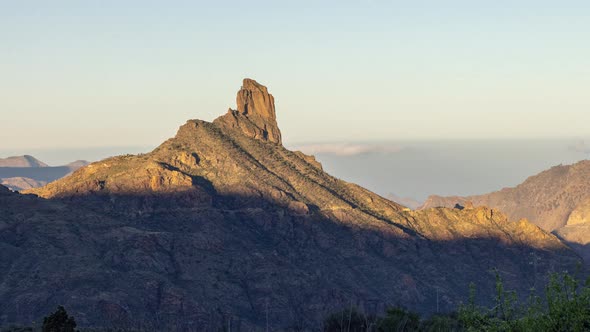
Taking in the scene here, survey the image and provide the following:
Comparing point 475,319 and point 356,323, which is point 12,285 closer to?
point 356,323

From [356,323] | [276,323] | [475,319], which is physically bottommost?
[276,323]

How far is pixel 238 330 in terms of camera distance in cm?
17112

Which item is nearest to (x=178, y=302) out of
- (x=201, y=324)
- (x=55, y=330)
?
(x=201, y=324)

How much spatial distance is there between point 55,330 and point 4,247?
450ft

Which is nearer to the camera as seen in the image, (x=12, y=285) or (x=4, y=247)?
(x=12, y=285)

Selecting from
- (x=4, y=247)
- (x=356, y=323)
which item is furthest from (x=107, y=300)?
(x=356, y=323)

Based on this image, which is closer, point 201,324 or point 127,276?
point 201,324

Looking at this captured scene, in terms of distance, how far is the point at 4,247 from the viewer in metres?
195

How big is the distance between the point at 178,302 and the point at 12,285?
107 ft

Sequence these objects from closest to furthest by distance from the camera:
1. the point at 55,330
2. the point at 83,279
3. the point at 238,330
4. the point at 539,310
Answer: the point at 539,310 → the point at 55,330 → the point at 238,330 → the point at 83,279

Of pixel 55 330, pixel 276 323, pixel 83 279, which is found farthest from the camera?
pixel 276 323

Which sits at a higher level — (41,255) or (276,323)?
(41,255)

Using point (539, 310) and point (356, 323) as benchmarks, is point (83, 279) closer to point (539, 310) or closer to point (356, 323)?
point (356, 323)

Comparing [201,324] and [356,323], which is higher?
[356,323]
